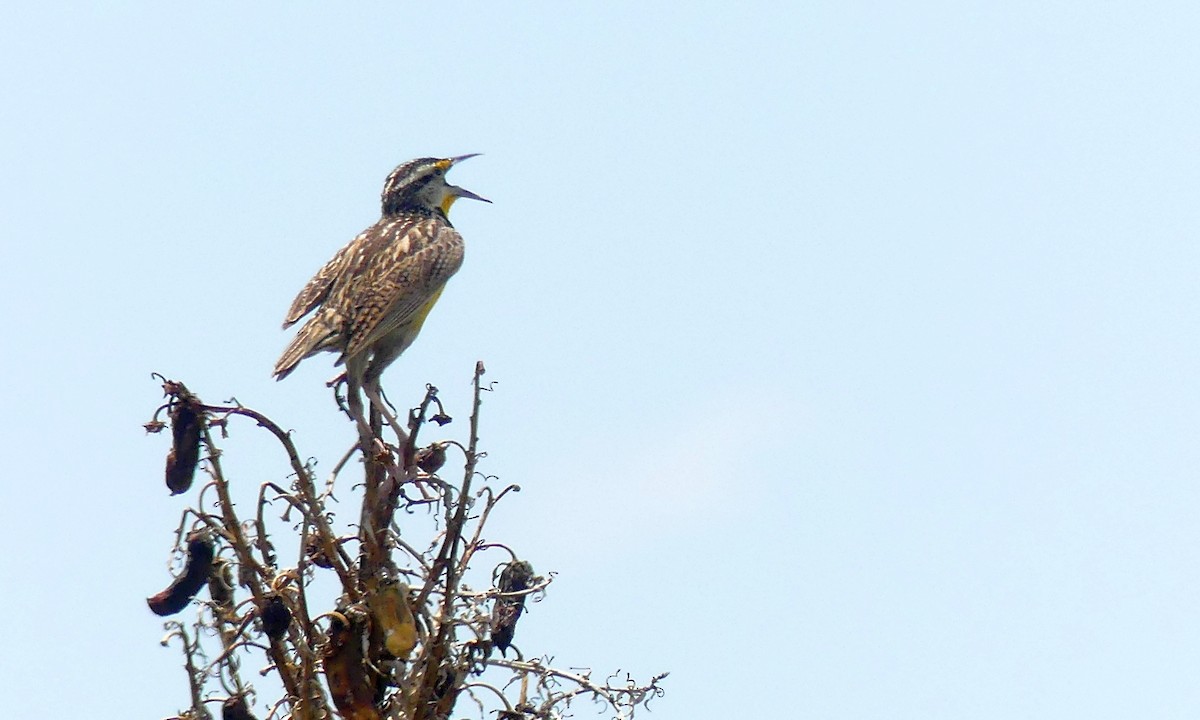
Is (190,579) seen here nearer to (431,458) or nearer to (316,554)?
(316,554)

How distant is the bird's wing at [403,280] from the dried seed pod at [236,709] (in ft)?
10.0

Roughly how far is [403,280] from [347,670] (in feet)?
13.3

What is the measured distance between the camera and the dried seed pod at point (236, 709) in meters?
6.82

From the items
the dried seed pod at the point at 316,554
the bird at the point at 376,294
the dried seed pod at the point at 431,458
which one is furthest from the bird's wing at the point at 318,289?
the dried seed pod at the point at 316,554

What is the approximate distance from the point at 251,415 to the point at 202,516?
18.8 inches

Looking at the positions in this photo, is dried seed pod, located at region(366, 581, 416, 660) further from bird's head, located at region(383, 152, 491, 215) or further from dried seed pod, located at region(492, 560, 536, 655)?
bird's head, located at region(383, 152, 491, 215)

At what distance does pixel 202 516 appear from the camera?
6.92m

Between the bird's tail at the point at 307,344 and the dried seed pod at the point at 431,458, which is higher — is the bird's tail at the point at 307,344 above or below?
above

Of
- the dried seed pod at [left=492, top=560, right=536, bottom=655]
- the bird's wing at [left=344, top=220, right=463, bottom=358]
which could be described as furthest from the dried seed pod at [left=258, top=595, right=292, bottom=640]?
the bird's wing at [left=344, top=220, right=463, bottom=358]

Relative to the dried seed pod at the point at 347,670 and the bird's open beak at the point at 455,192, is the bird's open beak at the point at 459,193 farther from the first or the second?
the dried seed pod at the point at 347,670

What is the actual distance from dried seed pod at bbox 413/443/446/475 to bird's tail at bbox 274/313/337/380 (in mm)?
1697

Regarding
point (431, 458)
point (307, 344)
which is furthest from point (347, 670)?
point (307, 344)

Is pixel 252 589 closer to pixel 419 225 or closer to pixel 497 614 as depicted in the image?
pixel 497 614

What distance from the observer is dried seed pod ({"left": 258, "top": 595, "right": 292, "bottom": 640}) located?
6594mm
